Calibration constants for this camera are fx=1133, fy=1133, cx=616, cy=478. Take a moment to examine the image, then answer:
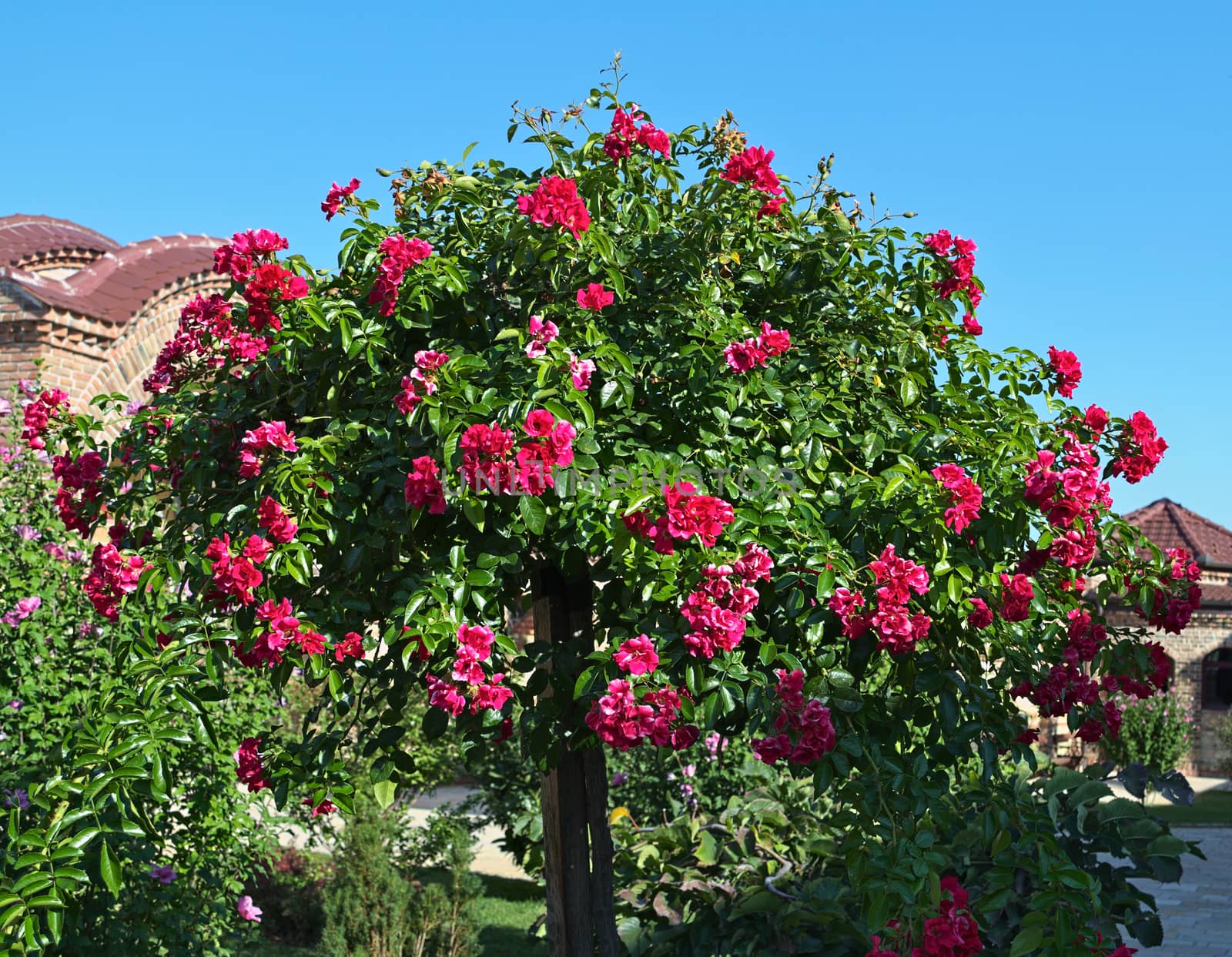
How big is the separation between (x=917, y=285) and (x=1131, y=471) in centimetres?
97

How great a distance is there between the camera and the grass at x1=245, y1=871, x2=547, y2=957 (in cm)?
795

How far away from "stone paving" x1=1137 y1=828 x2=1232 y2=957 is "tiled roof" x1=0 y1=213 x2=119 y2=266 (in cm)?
1301

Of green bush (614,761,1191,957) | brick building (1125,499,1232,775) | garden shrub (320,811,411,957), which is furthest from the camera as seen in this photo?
brick building (1125,499,1232,775)

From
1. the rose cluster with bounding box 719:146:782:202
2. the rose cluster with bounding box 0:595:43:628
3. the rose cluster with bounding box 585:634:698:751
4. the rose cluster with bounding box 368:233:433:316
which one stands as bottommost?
the rose cluster with bounding box 585:634:698:751

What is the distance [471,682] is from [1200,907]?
9966 mm

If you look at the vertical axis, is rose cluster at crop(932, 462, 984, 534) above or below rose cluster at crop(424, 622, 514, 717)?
above

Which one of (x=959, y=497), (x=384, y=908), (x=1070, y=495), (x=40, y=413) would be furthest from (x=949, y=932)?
(x=384, y=908)

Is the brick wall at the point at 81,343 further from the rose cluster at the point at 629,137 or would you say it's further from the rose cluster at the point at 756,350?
the rose cluster at the point at 756,350

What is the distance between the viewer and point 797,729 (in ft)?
9.76

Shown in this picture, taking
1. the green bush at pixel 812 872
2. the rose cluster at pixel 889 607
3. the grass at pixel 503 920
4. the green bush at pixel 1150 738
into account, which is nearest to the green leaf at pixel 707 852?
the green bush at pixel 812 872

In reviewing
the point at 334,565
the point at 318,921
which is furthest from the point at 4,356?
the point at 334,565

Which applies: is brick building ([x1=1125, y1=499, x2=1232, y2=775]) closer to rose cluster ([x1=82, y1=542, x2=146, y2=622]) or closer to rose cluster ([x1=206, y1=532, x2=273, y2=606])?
rose cluster ([x1=82, y1=542, x2=146, y2=622])

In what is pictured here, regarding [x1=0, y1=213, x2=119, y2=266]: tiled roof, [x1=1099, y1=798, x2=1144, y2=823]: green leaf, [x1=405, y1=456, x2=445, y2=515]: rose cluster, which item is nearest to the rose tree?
[x1=405, y1=456, x2=445, y2=515]: rose cluster

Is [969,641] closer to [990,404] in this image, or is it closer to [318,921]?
[990,404]
